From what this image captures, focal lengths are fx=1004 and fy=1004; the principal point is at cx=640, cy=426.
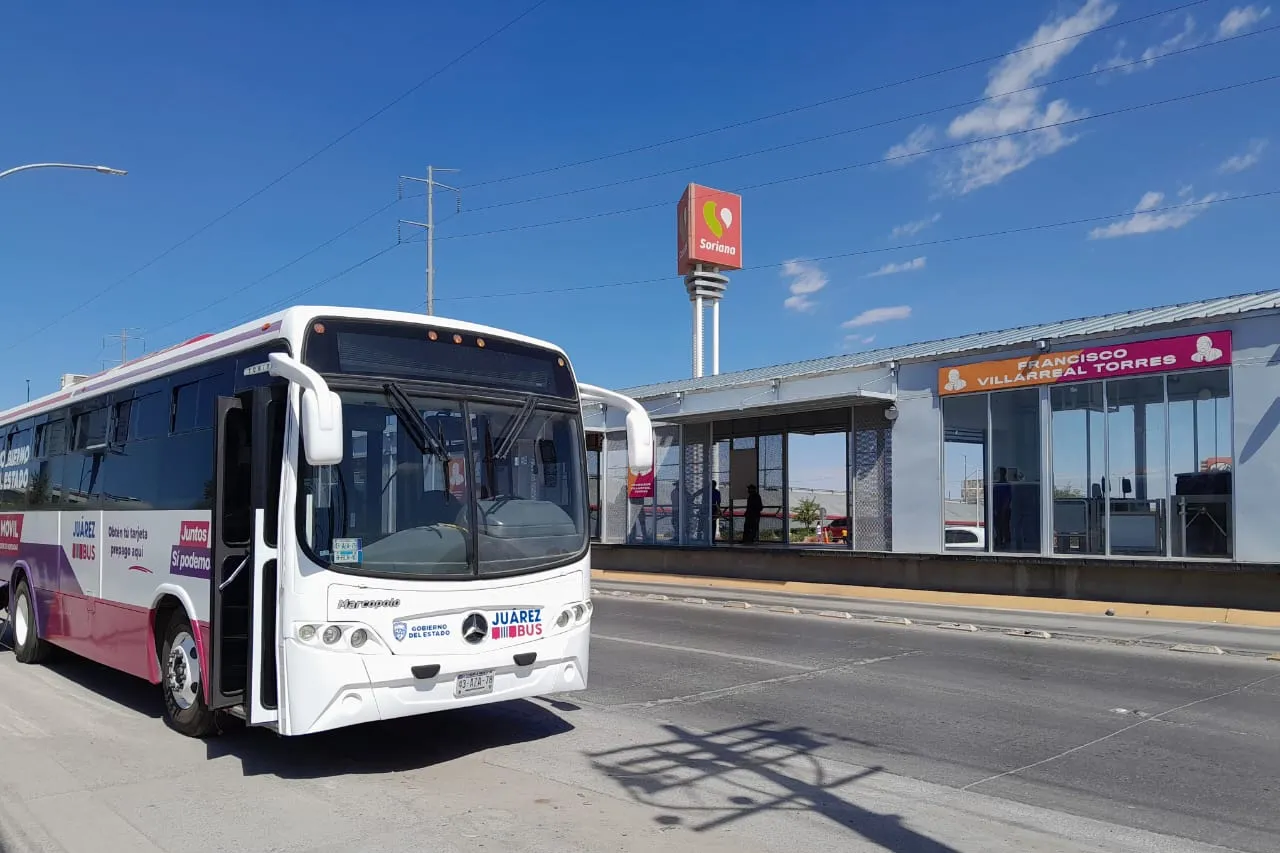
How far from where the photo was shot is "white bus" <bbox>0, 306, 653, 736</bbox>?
6.27 meters

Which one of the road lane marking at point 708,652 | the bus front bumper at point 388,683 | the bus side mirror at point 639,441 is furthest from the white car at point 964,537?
the bus front bumper at point 388,683

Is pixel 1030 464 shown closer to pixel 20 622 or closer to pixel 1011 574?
pixel 1011 574

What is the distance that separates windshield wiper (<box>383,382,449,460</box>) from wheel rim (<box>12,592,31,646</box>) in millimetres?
7468

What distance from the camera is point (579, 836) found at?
5500 millimetres

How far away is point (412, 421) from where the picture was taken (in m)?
6.76

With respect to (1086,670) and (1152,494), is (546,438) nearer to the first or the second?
(1086,670)

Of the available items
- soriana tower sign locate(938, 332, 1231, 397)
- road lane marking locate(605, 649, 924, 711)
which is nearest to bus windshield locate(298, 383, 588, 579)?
road lane marking locate(605, 649, 924, 711)

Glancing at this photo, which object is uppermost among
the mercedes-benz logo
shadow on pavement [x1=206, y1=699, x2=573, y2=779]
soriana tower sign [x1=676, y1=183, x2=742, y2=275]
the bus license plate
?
soriana tower sign [x1=676, y1=183, x2=742, y2=275]

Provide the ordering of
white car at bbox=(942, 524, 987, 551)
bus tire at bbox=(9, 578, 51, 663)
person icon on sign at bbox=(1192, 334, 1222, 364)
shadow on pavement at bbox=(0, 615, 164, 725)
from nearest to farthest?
shadow on pavement at bbox=(0, 615, 164, 725)
bus tire at bbox=(9, 578, 51, 663)
person icon on sign at bbox=(1192, 334, 1222, 364)
white car at bbox=(942, 524, 987, 551)

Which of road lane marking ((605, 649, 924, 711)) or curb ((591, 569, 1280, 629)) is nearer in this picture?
road lane marking ((605, 649, 924, 711))

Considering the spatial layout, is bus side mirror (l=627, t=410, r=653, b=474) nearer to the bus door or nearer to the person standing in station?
the bus door

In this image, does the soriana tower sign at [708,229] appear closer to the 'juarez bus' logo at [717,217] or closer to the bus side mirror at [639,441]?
the 'juarez bus' logo at [717,217]

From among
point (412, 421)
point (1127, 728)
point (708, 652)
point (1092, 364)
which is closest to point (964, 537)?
point (1092, 364)


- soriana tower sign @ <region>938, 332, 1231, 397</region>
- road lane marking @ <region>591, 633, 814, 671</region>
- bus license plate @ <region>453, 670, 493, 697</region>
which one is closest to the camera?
bus license plate @ <region>453, 670, 493, 697</region>
